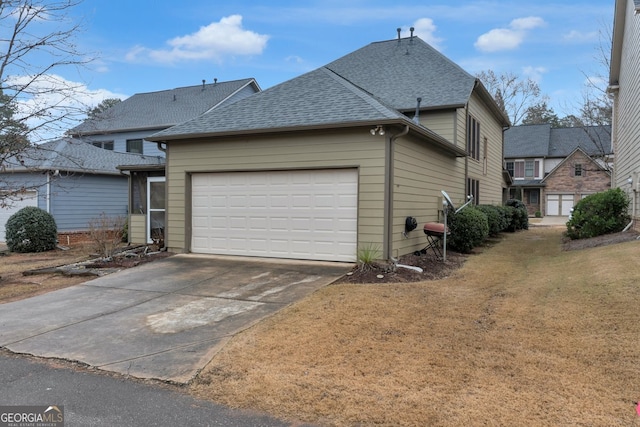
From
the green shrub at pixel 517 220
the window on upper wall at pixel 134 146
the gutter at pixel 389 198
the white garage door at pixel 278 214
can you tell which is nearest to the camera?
the gutter at pixel 389 198

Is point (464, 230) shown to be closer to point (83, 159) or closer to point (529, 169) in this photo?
point (83, 159)

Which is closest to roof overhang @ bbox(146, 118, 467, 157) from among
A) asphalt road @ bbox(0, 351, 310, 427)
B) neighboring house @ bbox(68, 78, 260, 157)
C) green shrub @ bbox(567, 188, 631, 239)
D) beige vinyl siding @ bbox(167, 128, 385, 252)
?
beige vinyl siding @ bbox(167, 128, 385, 252)

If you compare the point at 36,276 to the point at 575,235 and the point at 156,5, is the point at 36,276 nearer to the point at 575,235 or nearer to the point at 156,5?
the point at 156,5

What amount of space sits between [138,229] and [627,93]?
52.7 feet

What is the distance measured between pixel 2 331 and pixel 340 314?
13.8 feet

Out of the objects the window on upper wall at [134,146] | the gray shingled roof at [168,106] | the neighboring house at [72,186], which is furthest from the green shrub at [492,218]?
the window on upper wall at [134,146]

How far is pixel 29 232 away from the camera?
14320 millimetres

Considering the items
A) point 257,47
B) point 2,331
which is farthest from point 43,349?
point 257,47

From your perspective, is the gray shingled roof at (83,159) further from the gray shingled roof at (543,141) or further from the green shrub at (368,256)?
the gray shingled roof at (543,141)

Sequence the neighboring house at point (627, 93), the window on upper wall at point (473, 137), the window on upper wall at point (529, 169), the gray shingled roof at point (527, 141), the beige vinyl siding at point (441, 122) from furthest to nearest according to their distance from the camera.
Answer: the window on upper wall at point (529, 169)
the gray shingled roof at point (527, 141)
the window on upper wall at point (473, 137)
the beige vinyl siding at point (441, 122)
the neighboring house at point (627, 93)

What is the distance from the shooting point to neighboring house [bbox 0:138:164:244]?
53.7 ft

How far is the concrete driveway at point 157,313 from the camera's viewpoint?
4.52 meters

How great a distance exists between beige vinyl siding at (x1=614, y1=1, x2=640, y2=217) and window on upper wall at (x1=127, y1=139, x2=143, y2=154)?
73.8 feet

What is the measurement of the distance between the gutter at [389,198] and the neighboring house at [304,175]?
2 centimetres
